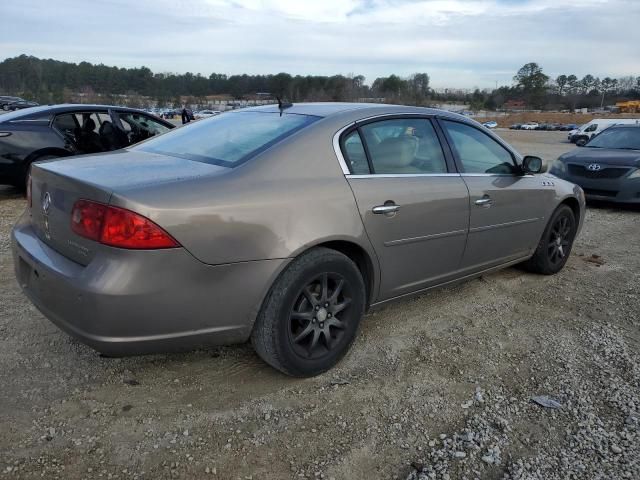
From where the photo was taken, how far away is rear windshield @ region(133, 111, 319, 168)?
9.22 ft

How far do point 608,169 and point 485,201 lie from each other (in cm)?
533

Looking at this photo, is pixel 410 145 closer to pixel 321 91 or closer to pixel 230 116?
pixel 230 116

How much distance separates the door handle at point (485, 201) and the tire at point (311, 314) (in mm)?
1223

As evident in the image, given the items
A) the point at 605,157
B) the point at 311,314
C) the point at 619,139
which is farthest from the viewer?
the point at 619,139

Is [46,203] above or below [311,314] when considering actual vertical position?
above

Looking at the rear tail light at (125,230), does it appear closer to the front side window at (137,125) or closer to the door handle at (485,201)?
the door handle at (485,201)

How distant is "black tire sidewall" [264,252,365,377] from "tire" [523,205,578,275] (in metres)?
2.34

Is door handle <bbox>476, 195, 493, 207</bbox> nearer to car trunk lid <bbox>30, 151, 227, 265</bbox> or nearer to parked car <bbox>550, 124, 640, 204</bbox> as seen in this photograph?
car trunk lid <bbox>30, 151, 227, 265</bbox>

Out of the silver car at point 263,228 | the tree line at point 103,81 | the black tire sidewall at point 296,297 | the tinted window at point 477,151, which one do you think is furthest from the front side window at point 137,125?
Answer: the tree line at point 103,81

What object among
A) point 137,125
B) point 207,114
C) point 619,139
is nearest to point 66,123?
point 137,125

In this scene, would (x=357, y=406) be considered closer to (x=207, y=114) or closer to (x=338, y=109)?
(x=338, y=109)

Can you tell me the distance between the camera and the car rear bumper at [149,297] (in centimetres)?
220

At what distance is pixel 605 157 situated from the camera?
26.2 feet

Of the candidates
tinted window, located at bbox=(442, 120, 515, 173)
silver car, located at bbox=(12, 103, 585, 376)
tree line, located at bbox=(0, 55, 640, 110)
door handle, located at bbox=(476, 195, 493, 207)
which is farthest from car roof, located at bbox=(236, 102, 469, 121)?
tree line, located at bbox=(0, 55, 640, 110)
